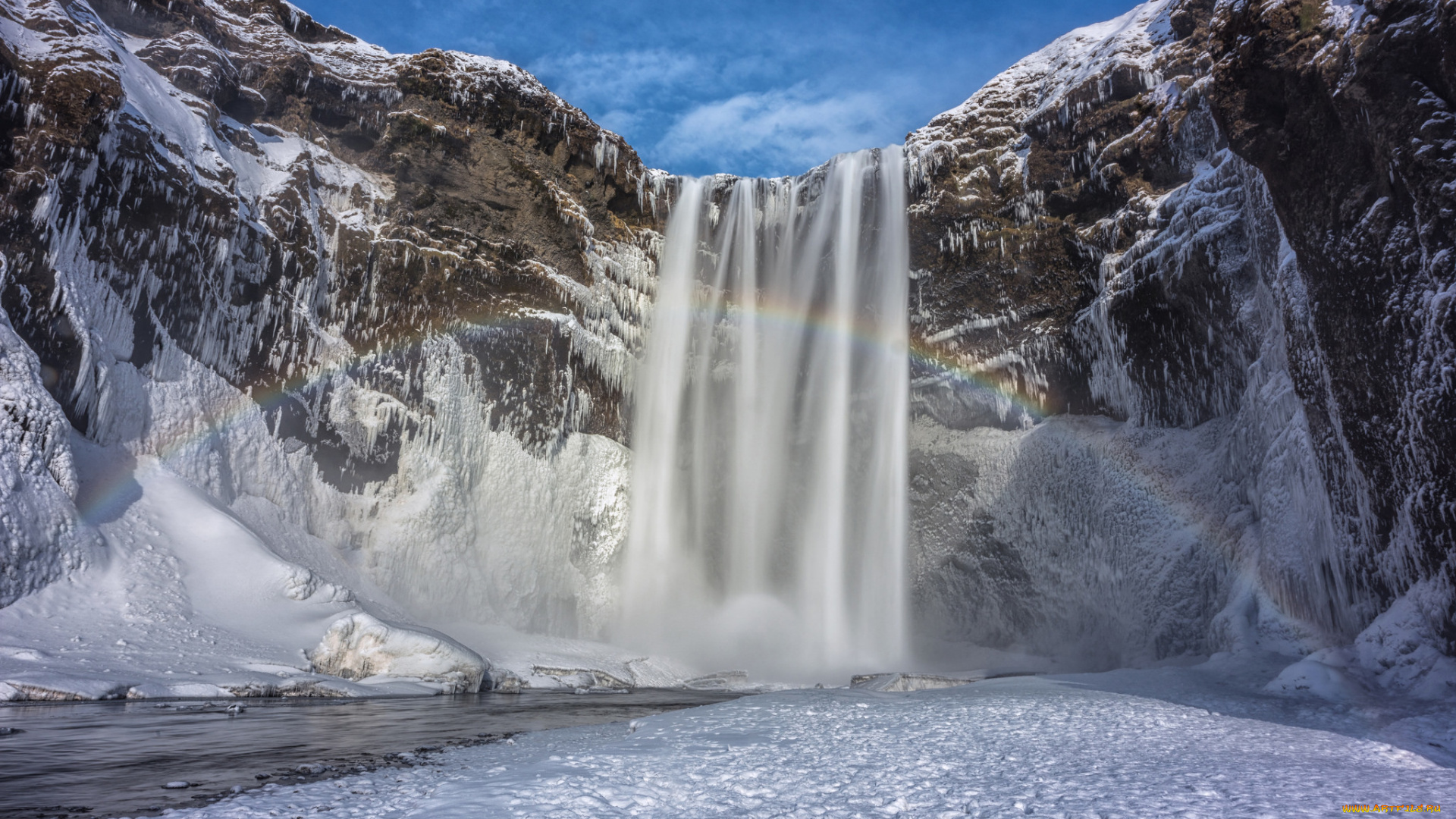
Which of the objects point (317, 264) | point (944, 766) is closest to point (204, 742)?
point (944, 766)

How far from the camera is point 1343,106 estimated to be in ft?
35.8

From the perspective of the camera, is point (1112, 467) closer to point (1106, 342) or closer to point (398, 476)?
point (1106, 342)

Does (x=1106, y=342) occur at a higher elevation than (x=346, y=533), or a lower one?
higher

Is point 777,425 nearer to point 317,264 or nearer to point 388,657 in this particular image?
point 317,264

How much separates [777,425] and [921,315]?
694cm

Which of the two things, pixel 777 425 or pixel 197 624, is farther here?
pixel 777 425

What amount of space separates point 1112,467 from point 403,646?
1990 centimetres

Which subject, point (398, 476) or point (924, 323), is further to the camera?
point (924, 323)

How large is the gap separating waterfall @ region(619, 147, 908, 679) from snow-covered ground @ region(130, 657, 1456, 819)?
18557mm

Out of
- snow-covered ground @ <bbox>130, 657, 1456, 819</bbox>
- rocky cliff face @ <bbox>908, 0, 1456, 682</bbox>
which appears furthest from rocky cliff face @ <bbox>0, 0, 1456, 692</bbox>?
snow-covered ground @ <bbox>130, 657, 1456, 819</bbox>

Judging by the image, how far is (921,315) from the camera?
27781mm

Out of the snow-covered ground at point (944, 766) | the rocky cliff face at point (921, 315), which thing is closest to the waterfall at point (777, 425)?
the rocky cliff face at point (921, 315)

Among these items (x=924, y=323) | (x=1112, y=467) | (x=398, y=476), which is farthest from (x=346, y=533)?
(x=1112, y=467)

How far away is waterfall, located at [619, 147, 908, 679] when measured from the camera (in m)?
27.8
